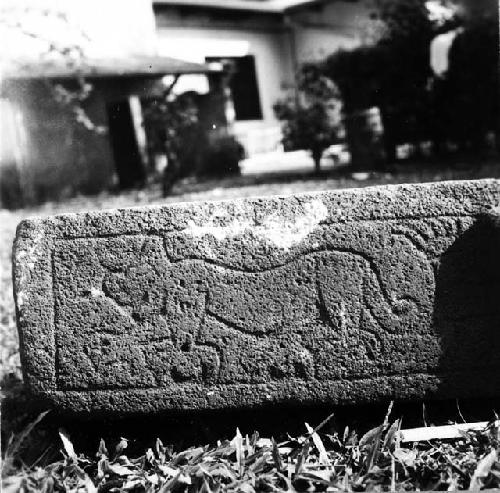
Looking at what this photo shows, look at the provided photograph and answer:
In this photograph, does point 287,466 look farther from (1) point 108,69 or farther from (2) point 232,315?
(1) point 108,69

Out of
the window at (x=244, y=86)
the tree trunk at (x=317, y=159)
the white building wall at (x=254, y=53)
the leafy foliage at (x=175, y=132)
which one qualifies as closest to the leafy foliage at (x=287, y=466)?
the tree trunk at (x=317, y=159)

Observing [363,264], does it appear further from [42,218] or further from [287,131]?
[287,131]

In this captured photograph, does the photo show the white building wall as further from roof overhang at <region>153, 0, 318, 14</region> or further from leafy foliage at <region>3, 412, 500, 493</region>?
leafy foliage at <region>3, 412, 500, 493</region>

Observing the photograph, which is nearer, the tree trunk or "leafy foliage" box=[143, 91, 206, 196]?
the tree trunk

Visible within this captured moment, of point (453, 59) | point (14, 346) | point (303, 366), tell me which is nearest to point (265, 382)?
point (303, 366)

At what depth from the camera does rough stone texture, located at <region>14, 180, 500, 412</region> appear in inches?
68.4

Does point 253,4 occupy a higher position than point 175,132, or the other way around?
point 253,4

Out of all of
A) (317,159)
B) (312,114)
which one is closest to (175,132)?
(312,114)

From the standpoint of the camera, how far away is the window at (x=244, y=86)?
760 cm

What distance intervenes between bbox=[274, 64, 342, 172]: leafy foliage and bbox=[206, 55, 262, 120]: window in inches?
18.1

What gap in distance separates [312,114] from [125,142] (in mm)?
2503

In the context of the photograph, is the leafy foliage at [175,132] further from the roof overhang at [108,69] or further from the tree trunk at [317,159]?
the tree trunk at [317,159]

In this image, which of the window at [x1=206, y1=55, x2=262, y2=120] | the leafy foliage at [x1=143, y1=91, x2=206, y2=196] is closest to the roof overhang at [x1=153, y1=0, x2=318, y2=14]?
the window at [x1=206, y1=55, x2=262, y2=120]

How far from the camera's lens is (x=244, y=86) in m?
7.73
